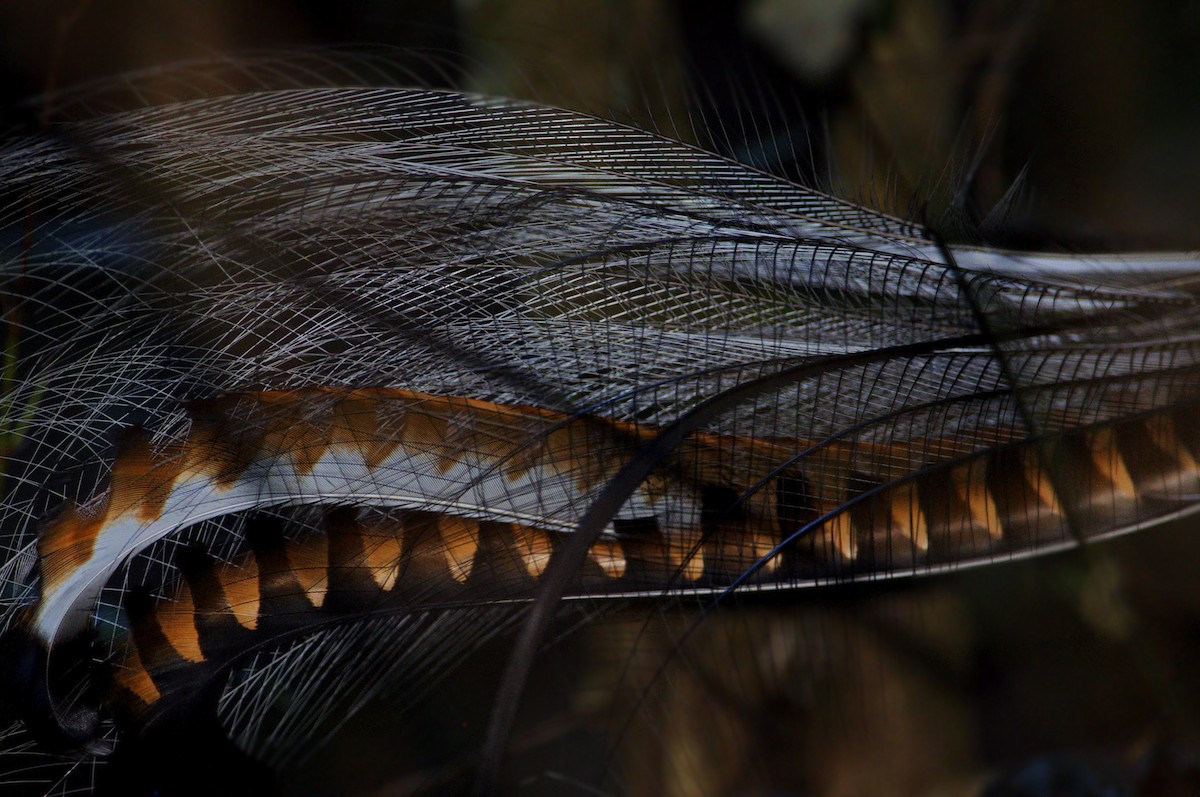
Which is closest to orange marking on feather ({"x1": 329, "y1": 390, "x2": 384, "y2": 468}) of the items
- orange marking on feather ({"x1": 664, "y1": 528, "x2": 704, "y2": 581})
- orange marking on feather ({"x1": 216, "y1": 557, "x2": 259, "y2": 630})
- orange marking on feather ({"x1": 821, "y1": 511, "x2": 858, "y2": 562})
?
orange marking on feather ({"x1": 216, "y1": 557, "x2": 259, "y2": 630})

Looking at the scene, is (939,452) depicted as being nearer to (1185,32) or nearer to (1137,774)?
(1137,774)

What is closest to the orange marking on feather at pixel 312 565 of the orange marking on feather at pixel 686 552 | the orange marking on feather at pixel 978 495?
the orange marking on feather at pixel 686 552

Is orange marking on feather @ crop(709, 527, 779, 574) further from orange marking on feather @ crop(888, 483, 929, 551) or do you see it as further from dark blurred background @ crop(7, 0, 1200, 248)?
dark blurred background @ crop(7, 0, 1200, 248)

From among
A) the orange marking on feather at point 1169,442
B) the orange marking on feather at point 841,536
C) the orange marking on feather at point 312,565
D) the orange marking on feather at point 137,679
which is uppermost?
the orange marking on feather at point 1169,442

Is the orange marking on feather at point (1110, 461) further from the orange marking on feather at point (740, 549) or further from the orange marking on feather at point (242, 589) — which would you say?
the orange marking on feather at point (242, 589)

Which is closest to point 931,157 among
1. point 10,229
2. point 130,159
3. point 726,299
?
point 726,299

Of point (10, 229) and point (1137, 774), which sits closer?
point (1137, 774)
